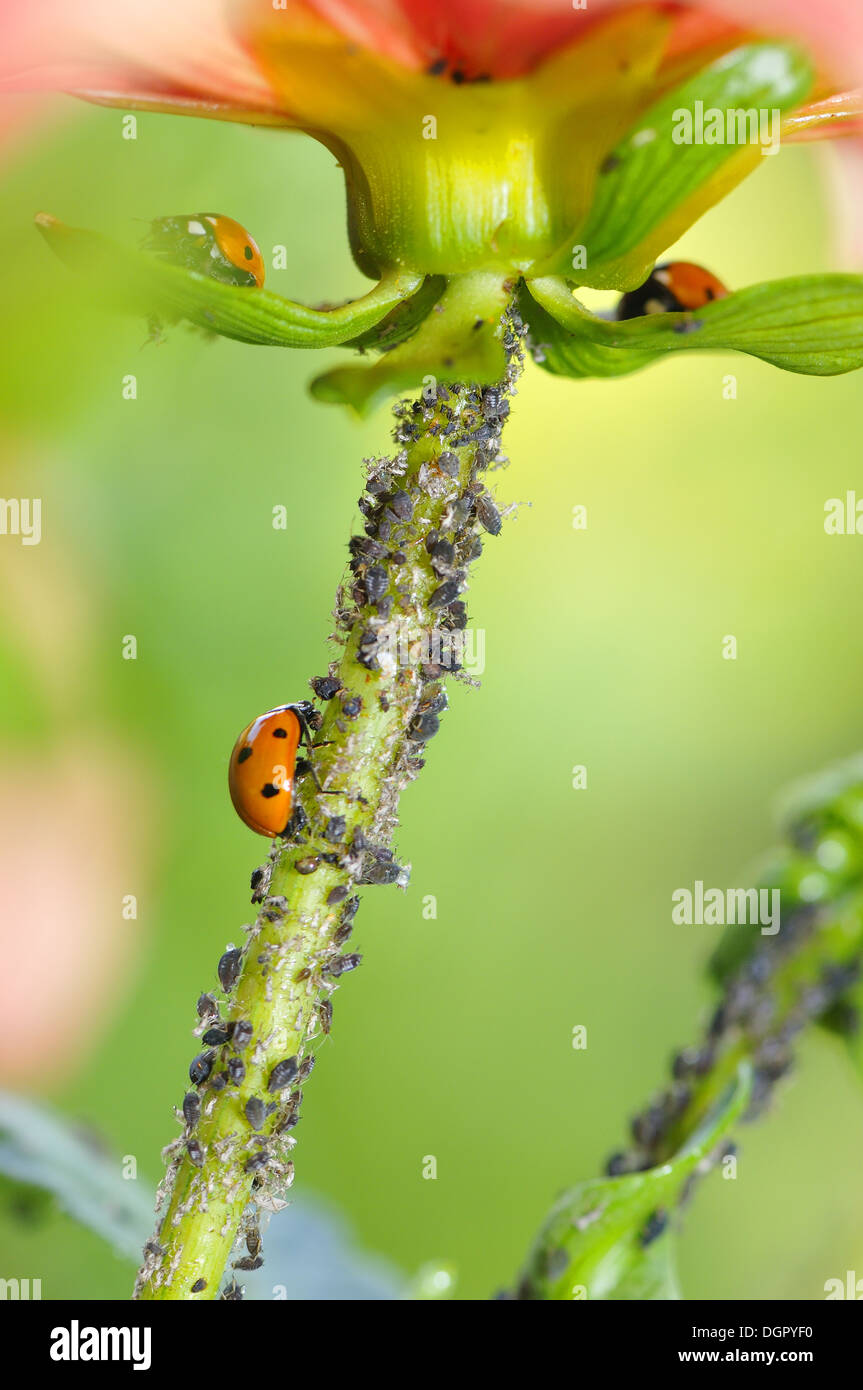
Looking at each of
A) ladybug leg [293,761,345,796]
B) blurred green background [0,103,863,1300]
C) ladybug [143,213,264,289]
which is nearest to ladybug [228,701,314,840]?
ladybug leg [293,761,345,796]

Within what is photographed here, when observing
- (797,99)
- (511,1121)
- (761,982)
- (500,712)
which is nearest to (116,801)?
(500,712)

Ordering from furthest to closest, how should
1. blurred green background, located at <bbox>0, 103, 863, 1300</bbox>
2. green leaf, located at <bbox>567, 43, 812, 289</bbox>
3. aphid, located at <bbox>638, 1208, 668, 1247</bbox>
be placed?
blurred green background, located at <bbox>0, 103, 863, 1300</bbox> → aphid, located at <bbox>638, 1208, 668, 1247</bbox> → green leaf, located at <bbox>567, 43, 812, 289</bbox>

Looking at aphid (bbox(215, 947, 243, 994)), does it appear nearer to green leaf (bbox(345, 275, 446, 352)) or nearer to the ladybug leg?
the ladybug leg

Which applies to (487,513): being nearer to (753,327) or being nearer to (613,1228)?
(753,327)

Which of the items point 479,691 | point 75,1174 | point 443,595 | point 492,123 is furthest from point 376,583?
point 479,691

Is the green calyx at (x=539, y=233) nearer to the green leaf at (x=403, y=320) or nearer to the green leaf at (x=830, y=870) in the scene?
the green leaf at (x=403, y=320)

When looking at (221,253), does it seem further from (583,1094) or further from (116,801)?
(583,1094)
